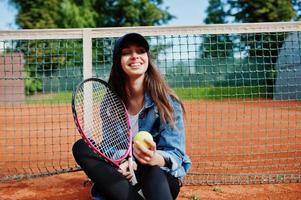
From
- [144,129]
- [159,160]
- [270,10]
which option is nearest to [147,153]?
[159,160]

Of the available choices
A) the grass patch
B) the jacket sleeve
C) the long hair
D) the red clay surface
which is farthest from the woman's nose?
the grass patch

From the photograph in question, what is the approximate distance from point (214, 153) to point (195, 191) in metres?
2.06

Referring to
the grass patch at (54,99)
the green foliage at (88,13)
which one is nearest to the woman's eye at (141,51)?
the grass patch at (54,99)

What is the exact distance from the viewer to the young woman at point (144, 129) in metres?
2.31

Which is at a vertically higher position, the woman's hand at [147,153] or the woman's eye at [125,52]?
the woman's eye at [125,52]

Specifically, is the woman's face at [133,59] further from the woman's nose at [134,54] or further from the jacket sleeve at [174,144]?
the jacket sleeve at [174,144]

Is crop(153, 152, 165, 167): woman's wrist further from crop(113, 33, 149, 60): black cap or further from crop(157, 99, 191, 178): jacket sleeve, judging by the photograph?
crop(113, 33, 149, 60): black cap

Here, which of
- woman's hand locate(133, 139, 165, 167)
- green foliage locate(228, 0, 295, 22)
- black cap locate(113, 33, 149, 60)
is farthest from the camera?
green foliage locate(228, 0, 295, 22)

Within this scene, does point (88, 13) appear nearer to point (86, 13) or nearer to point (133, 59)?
point (86, 13)

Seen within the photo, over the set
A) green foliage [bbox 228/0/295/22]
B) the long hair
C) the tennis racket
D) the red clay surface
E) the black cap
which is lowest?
the red clay surface

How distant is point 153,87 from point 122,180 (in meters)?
0.68

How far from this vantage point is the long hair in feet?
8.40

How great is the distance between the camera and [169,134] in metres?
2.56

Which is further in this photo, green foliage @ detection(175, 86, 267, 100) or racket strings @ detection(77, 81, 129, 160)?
green foliage @ detection(175, 86, 267, 100)
